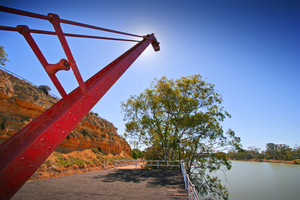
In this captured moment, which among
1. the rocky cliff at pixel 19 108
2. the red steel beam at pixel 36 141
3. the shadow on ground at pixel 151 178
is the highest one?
the rocky cliff at pixel 19 108

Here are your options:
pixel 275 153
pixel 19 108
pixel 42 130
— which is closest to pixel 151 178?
pixel 42 130

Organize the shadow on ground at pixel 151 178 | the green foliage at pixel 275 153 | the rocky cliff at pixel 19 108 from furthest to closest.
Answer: the green foliage at pixel 275 153
the rocky cliff at pixel 19 108
the shadow on ground at pixel 151 178

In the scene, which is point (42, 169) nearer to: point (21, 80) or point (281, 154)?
point (21, 80)

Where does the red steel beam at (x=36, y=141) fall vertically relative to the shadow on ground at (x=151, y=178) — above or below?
above

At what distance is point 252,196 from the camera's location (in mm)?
20203

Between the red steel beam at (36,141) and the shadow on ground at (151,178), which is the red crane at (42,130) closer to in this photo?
the red steel beam at (36,141)

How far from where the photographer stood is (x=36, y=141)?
1.22m

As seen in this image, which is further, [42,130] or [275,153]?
[275,153]

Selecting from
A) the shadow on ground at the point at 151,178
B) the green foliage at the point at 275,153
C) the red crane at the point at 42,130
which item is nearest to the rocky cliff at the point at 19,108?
the shadow on ground at the point at 151,178

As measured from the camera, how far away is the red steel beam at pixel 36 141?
3.45ft

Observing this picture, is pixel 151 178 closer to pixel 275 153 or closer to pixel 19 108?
pixel 19 108

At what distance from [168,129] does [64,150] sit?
16.5 m

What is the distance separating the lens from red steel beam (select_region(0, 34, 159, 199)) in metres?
1.05

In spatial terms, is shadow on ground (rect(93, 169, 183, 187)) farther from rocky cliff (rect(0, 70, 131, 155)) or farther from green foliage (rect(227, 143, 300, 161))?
green foliage (rect(227, 143, 300, 161))
